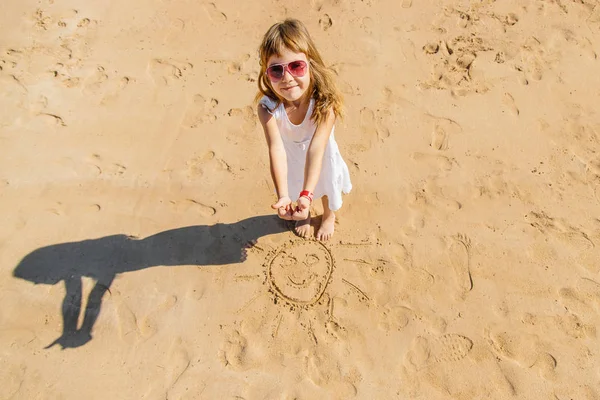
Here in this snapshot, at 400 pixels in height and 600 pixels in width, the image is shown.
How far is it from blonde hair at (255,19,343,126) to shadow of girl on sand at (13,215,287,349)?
1.19 m

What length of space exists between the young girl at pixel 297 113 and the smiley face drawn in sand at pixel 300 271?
1.82 feet

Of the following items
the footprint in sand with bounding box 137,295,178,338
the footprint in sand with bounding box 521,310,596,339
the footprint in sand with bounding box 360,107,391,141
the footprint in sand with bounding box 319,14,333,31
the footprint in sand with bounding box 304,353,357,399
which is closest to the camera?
the footprint in sand with bounding box 304,353,357,399

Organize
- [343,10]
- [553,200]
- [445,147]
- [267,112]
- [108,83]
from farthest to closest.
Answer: [343,10] < [108,83] < [445,147] < [553,200] < [267,112]

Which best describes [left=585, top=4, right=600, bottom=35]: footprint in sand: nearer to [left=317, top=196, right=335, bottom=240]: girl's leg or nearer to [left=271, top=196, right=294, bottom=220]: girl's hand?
[left=317, top=196, right=335, bottom=240]: girl's leg

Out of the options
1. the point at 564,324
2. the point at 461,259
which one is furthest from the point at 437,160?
the point at 564,324

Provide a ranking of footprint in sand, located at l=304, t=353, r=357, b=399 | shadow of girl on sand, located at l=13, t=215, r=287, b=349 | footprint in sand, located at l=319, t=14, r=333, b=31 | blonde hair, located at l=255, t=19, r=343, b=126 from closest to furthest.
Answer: blonde hair, located at l=255, t=19, r=343, b=126 < footprint in sand, located at l=304, t=353, r=357, b=399 < shadow of girl on sand, located at l=13, t=215, r=287, b=349 < footprint in sand, located at l=319, t=14, r=333, b=31

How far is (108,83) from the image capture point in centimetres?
451

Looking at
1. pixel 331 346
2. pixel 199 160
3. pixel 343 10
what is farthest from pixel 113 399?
pixel 343 10

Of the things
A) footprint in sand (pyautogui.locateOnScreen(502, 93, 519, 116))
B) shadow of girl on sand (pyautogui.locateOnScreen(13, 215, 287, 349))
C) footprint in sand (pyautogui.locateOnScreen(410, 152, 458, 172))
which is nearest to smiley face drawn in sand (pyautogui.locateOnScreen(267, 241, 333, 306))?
shadow of girl on sand (pyautogui.locateOnScreen(13, 215, 287, 349))

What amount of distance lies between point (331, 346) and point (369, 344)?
24 cm

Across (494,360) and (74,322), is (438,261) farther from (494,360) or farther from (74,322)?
(74,322)

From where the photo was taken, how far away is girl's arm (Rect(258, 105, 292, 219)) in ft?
9.00

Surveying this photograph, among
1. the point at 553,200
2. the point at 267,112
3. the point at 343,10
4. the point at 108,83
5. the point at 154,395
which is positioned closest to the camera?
the point at 267,112

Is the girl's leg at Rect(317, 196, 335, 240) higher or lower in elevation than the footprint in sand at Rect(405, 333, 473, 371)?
higher
